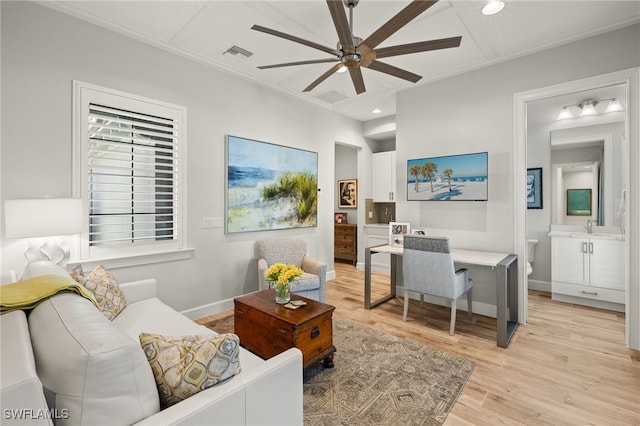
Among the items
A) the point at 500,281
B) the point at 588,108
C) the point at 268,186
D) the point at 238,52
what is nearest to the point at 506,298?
the point at 500,281

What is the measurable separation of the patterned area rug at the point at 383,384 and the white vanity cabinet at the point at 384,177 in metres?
3.35

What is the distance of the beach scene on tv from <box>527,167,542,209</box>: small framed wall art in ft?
5.37

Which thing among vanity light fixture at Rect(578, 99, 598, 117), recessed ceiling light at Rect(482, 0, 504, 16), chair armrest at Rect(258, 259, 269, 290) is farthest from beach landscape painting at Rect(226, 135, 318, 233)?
vanity light fixture at Rect(578, 99, 598, 117)

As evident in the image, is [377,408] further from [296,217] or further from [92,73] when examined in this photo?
[92,73]

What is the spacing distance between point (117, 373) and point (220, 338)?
0.35 meters

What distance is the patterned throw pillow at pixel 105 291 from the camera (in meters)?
2.09

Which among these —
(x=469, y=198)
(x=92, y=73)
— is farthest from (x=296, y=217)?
(x=92, y=73)

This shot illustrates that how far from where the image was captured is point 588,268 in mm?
3717

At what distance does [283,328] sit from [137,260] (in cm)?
172

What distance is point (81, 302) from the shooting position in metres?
1.24

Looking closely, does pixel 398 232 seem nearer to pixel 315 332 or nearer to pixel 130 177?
pixel 315 332

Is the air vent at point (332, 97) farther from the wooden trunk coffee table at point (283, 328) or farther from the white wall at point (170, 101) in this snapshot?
the wooden trunk coffee table at point (283, 328)

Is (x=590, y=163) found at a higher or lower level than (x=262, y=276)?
higher

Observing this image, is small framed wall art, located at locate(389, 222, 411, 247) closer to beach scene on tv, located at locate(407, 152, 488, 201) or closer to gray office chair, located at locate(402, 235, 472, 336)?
beach scene on tv, located at locate(407, 152, 488, 201)
